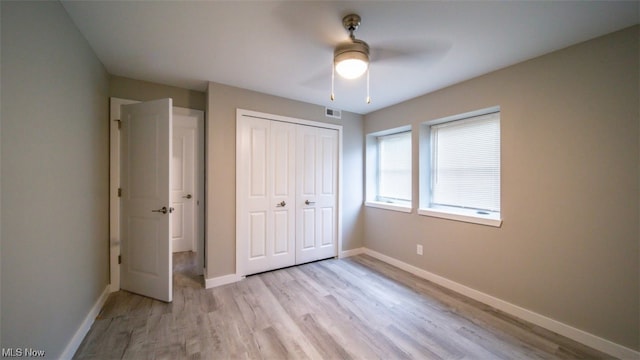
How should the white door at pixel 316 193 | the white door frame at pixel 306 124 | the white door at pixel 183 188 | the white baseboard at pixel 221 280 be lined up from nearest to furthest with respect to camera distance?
the white baseboard at pixel 221 280 → the white door frame at pixel 306 124 → the white door at pixel 316 193 → the white door at pixel 183 188

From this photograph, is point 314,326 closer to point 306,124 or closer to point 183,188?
point 306,124

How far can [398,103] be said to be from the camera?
134 inches

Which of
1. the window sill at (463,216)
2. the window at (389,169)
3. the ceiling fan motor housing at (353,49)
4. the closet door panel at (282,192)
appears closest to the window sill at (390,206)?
the window at (389,169)

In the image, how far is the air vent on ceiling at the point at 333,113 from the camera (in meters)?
3.63

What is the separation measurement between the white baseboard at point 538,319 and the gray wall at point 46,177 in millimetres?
3385

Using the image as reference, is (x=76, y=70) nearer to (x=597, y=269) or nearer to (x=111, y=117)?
(x=111, y=117)

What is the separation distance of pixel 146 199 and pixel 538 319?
3890 mm

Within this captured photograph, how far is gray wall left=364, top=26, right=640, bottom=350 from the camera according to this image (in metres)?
1.68

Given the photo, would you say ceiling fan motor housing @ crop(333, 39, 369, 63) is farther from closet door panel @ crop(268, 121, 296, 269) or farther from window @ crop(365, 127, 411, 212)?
window @ crop(365, 127, 411, 212)

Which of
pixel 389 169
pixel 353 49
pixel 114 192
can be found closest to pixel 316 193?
pixel 389 169

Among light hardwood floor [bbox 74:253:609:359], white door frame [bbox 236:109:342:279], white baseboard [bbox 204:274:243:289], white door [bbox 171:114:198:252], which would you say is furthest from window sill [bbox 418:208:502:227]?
white door [bbox 171:114:198:252]

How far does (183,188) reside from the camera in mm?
3969

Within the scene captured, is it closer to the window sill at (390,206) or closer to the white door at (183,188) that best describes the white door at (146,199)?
the white door at (183,188)

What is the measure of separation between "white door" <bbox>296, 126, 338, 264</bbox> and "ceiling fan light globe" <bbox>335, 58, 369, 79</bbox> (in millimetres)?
1561
